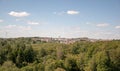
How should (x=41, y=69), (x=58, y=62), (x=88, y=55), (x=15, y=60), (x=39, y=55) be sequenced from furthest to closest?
(x=39, y=55) < (x=15, y=60) < (x=88, y=55) < (x=58, y=62) < (x=41, y=69)

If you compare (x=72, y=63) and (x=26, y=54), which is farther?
(x=26, y=54)

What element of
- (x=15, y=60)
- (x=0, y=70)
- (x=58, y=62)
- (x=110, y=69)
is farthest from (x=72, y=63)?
(x=15, y=60)

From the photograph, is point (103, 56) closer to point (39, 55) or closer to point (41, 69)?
point (41, 69)

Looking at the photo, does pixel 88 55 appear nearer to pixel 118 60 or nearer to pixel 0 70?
pixel 118 60

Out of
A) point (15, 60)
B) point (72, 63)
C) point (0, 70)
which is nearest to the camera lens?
point (0, 70)

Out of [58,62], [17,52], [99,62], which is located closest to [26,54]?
[17,52]

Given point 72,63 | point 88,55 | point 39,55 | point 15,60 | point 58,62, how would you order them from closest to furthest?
point 58,62, point 72,63, point 88,55, point 15,60, point 39,55

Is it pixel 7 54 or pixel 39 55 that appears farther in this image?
pixel 39 55

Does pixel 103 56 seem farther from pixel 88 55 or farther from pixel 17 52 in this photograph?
pixel 17 52

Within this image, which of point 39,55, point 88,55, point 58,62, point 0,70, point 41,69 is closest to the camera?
point 0,70
